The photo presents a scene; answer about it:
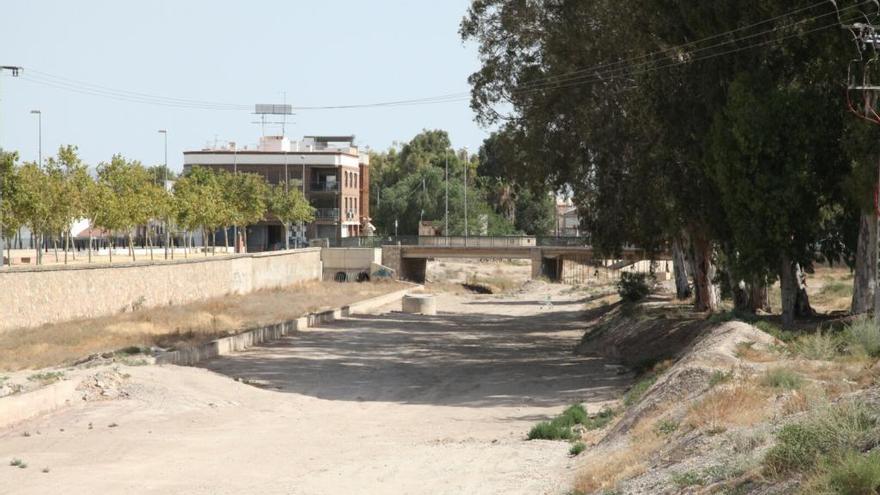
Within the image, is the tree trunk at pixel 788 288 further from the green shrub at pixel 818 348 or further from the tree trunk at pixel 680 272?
the tree trunk at pixel 680 272

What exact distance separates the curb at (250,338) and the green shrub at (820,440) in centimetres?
2657

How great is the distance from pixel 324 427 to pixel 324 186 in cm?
10913

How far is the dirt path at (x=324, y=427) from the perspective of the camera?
19141 mm

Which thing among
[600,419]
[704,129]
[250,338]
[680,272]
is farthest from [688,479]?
[680,272]

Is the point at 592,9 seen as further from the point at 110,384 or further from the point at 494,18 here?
the point at 110,384

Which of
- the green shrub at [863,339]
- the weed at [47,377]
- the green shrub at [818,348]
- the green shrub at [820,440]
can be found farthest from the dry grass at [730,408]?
A: the weed at [47,377]

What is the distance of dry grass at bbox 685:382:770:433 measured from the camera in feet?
49.7

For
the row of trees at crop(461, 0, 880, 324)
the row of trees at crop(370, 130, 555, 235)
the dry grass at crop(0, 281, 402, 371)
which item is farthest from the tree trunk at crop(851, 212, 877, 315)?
the row of trees at crop(370, 130, 555, 235)

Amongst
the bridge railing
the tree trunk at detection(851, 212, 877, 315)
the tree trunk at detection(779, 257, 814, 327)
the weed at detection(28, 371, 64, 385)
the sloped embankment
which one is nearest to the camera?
the sloped embankment

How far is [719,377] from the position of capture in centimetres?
1961

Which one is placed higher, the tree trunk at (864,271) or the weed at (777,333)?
the tree trunk at (864,271)

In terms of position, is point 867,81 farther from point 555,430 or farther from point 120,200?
point 120,200

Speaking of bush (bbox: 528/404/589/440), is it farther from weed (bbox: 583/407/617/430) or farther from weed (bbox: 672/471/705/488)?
weed (bbox: 672/471/705/488)

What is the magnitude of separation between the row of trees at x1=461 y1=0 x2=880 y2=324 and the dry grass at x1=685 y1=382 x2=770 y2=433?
42.2 feet
